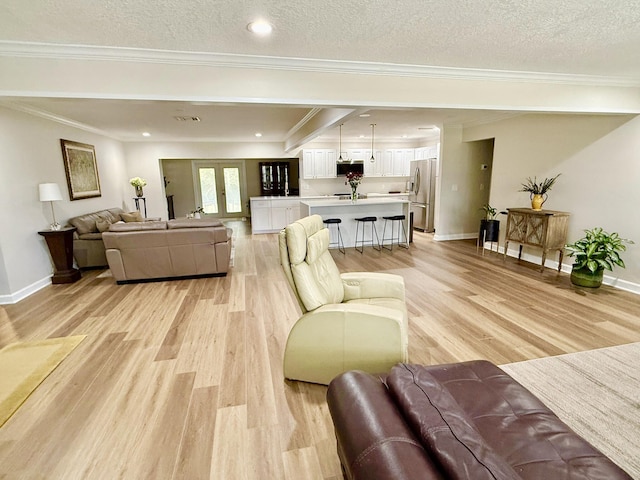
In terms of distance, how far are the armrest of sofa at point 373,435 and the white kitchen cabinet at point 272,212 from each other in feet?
23.8

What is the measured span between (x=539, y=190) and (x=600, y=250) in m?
1.35

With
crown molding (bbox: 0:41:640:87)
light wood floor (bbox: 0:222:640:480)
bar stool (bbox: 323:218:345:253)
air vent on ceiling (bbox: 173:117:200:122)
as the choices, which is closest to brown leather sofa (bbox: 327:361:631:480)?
light wood floor (bbox: 0:222:640:480)

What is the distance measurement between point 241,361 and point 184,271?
8.09ft

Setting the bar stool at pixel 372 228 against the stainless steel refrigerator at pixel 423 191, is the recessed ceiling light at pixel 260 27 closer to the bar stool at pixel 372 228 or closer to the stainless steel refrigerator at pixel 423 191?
the bar stool at pixel 372 228

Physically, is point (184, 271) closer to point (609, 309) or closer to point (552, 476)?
point (552, 476)

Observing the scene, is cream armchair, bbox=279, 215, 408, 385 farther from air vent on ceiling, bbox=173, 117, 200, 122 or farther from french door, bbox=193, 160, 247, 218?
french door, bbox=193, 160, 247, 218

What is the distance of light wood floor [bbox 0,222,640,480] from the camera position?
1694 millimetres

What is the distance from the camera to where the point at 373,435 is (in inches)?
35.2

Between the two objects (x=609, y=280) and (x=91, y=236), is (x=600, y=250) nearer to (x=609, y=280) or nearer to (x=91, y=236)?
(x=609, y=280)

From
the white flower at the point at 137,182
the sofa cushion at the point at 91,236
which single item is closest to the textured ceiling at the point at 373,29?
the sofa cushion at the point at 91,236

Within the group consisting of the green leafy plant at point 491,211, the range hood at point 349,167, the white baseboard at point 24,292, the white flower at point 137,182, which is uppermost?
the range hood at point 349,167

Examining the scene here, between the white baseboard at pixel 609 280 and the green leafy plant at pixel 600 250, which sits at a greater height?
the green leafy plant at pixel 600 250

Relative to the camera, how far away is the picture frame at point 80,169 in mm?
5246

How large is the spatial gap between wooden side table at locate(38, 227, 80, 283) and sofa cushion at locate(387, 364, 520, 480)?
5017 millimetres
